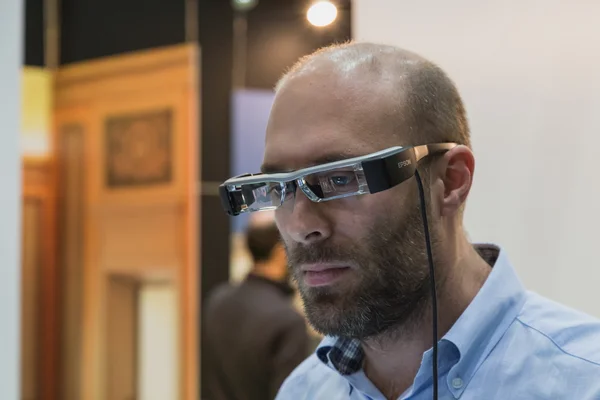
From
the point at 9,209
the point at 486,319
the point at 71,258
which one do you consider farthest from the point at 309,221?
the point at 71,258

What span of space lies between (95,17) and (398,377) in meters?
2.75

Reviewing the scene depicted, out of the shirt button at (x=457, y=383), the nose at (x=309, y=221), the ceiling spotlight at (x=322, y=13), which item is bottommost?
the shirt button at (x=457, y=383)

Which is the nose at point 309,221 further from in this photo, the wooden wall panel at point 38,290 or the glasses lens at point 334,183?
the wooden wall panel at point 38,290

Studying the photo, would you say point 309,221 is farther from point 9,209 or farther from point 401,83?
point 9,209

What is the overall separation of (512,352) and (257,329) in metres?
1.82

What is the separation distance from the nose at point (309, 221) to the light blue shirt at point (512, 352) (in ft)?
0.80

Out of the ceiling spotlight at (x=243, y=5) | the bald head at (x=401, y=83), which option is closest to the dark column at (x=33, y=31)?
the ceiling spotlight at (x=243, y=5)

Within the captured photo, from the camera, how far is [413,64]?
124cm

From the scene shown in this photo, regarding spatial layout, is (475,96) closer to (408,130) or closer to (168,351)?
(408,130)

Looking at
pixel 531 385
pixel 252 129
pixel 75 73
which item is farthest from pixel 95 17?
pixel 531 385

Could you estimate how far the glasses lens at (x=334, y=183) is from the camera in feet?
3.69

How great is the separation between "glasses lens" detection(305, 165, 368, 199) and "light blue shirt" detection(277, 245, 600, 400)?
270mm

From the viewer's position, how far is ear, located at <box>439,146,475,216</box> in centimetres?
122

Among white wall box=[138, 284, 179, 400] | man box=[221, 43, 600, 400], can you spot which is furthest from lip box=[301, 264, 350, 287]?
white wall box=[138, 284, 179, 400]
